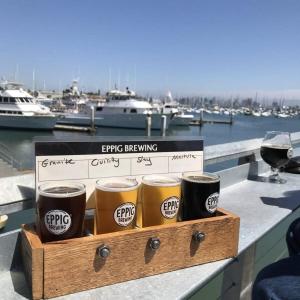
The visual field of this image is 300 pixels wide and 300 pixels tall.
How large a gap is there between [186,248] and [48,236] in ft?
1.30

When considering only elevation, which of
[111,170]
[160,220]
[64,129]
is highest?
[111,170]

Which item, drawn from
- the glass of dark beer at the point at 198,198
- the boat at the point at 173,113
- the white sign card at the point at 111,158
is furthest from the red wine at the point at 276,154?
the boat at the point at 173,113

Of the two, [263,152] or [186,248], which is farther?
[263,152]

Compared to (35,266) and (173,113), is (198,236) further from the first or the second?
(173,113)

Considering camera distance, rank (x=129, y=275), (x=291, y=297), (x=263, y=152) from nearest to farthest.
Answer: (x=291, y=297) < (x=129, y=275) < (x=263, y=152)

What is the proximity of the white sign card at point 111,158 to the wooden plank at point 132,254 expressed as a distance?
18cm

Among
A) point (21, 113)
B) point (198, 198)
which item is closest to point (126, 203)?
point (198, 198)

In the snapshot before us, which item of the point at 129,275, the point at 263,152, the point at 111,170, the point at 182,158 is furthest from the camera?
the point at 263,152

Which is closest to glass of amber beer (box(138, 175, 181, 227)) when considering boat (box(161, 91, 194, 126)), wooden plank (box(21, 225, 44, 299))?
wooden plank (box(21, 225, 44, 299))

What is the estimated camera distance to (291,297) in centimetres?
82

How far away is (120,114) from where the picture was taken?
44.8 m

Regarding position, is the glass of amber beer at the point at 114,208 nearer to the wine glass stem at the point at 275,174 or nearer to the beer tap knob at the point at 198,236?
the beer tap knob at the point at 198,236

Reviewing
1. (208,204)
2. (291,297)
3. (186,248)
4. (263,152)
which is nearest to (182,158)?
(208,204)

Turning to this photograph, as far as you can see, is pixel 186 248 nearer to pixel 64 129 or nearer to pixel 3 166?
pixel 3 166
